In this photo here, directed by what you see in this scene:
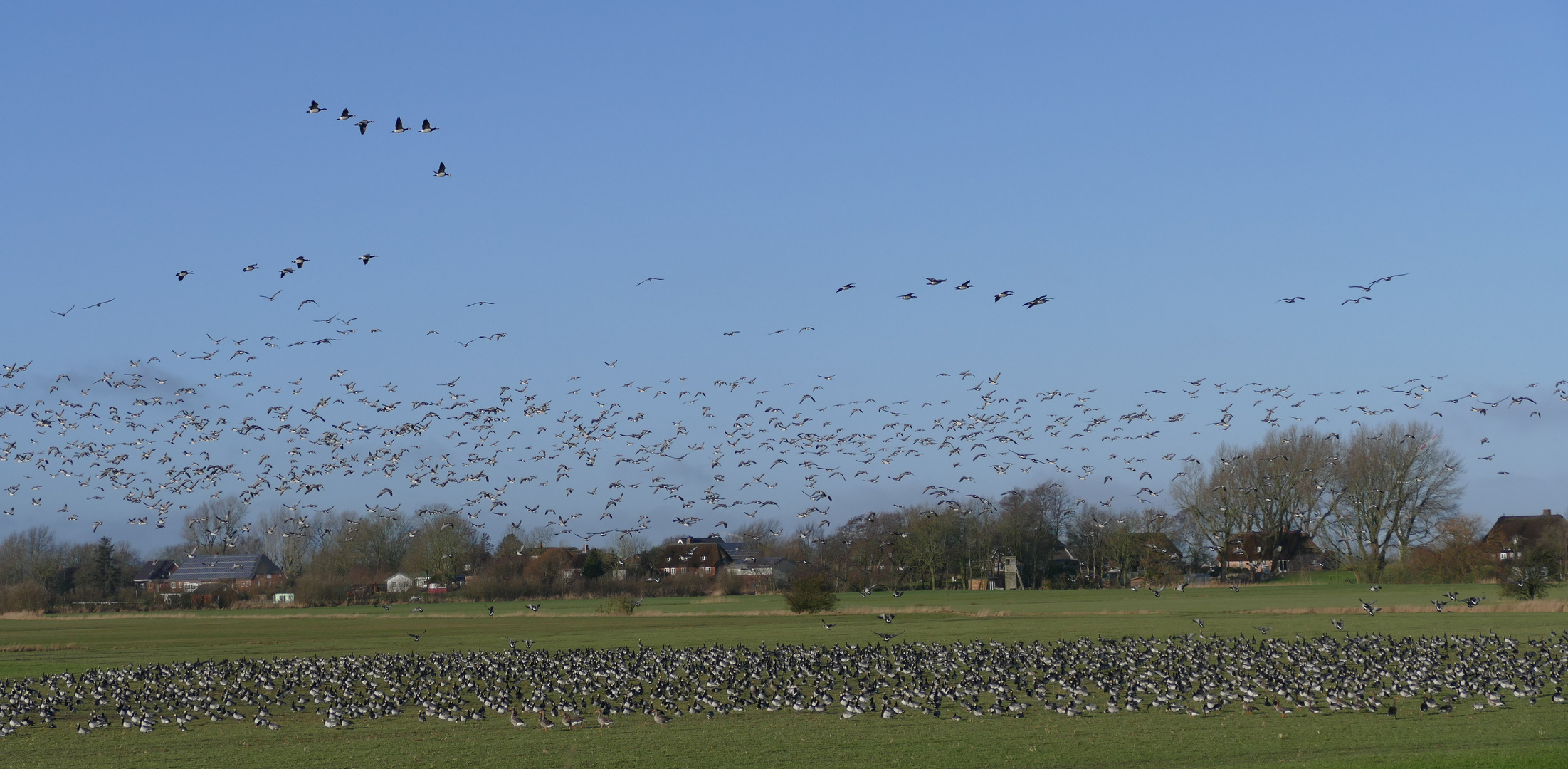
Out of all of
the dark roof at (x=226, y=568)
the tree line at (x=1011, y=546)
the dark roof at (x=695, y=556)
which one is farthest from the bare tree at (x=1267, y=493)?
the dark roof at (x=226, y=568)

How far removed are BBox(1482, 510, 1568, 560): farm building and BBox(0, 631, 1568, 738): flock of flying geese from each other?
50876 mm

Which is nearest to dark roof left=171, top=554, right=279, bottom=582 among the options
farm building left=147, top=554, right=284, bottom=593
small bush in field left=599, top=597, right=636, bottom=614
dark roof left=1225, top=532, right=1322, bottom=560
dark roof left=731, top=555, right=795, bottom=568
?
farm building left=147, top=554, right=284, bottom=593

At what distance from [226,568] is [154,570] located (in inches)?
800

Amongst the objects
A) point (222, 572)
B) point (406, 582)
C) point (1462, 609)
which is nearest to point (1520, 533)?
point (1462, 609)

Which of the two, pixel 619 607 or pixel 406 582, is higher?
pixel 406 582

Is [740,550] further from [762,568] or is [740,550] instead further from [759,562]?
[762,568]

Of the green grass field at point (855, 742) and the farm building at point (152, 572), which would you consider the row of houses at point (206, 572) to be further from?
the green grass field at point (855, 742)

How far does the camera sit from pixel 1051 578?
4806 inches

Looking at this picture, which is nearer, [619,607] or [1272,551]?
[619,607]

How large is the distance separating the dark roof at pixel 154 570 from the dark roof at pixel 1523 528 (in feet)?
481

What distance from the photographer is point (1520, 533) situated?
402 feet

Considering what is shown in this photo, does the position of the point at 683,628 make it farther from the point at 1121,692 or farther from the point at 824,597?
the point at 1121,692

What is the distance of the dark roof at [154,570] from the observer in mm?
157637

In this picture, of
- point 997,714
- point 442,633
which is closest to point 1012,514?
point 442,633
